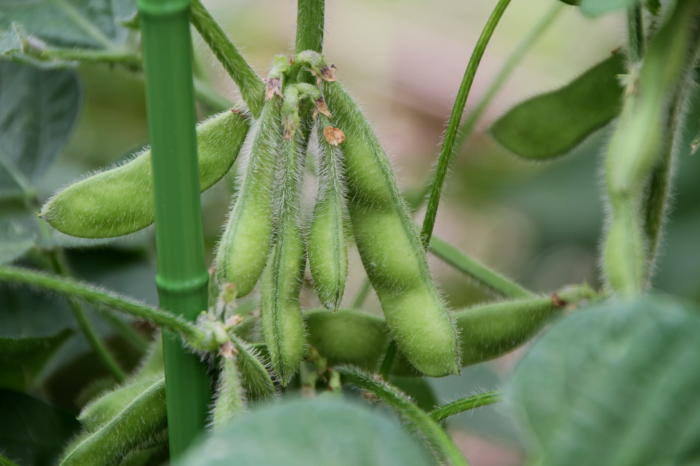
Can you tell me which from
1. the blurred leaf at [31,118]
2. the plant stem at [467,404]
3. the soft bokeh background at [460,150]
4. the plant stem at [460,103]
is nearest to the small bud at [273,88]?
the plant stem at [460,103]

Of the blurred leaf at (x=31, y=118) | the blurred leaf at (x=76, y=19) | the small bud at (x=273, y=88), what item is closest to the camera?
the small bud at (x=273, y=88)

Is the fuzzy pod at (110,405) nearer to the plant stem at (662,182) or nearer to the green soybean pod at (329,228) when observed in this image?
the green soybean pod at (329,228)

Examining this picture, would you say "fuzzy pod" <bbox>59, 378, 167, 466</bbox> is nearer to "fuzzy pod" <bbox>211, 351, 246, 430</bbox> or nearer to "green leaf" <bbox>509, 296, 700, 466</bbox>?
"fuzzy pod" <bbox>211, 351, 246, 430</bbox>

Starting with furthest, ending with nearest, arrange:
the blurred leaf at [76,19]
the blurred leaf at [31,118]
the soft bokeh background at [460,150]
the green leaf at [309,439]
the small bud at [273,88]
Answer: the soft bokeh background at [460,150], the blurred leaf at [31,118], the blurred leaf at [76,19], the small bud at [273,88], the green leaf at [309,439]

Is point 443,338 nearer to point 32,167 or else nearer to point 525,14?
point 32,167

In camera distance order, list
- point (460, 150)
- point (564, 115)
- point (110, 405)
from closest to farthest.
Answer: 1. point (110, 405)
2. point (564, 115)
3. point (460, 150)

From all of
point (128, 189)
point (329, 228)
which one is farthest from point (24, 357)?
point (329, 228)

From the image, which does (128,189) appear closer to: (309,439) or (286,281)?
(286,281)
